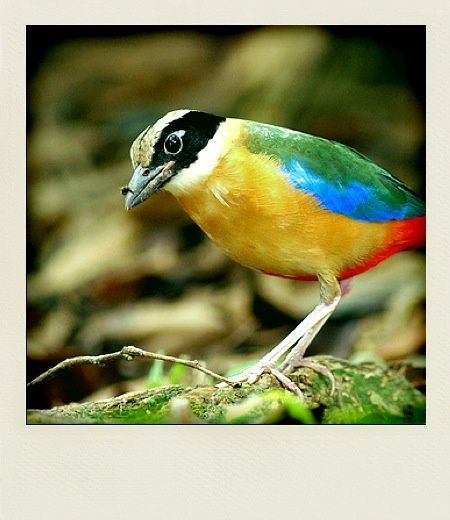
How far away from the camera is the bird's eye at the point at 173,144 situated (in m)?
2.15

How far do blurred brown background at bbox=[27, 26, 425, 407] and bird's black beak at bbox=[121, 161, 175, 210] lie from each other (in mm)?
98

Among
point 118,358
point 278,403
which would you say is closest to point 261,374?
point 278,403

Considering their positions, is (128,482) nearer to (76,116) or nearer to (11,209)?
(11,209)

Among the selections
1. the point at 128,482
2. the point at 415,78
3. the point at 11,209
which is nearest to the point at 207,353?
the point at 128,482

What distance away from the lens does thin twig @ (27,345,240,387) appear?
6.98ft

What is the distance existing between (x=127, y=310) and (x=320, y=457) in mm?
528

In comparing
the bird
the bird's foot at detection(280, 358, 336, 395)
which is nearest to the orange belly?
the bird

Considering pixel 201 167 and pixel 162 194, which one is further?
pixel 162 194

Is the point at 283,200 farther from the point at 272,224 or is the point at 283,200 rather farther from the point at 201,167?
the point at 201,167

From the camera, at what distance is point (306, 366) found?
2.24 meters

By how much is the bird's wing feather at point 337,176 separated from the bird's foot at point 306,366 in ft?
1.09

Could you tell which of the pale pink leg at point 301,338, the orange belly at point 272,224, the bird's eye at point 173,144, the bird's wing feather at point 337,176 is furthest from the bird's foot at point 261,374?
the bird's eye at point 173,144

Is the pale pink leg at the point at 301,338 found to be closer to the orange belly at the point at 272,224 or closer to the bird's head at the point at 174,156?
the orange belly at the point at 272,224

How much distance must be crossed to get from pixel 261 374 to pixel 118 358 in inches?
12.3
